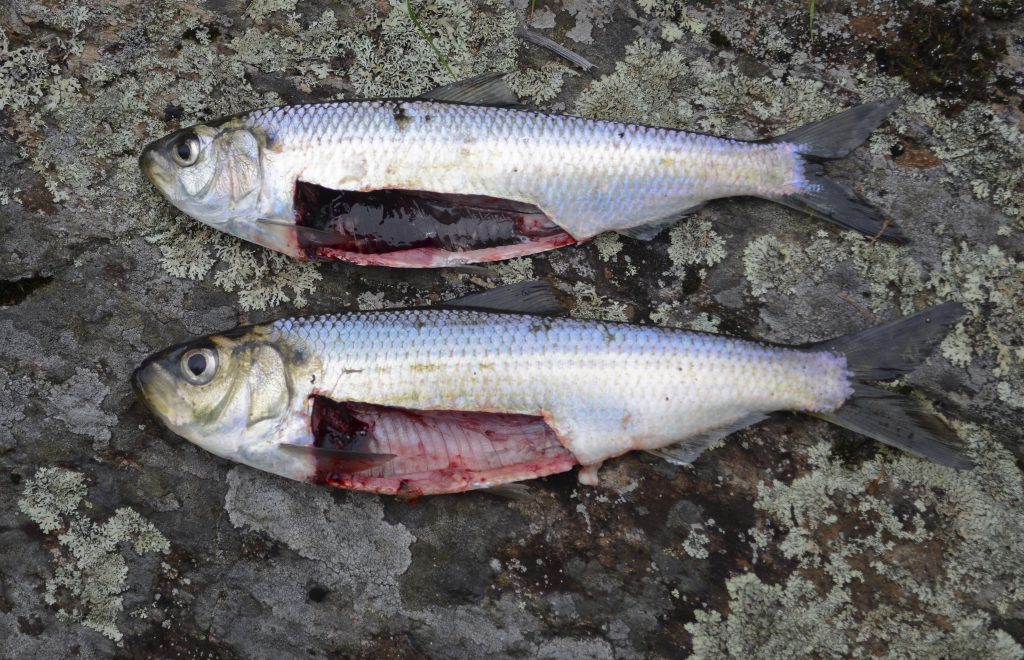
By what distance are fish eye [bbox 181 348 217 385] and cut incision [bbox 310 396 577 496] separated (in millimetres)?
579

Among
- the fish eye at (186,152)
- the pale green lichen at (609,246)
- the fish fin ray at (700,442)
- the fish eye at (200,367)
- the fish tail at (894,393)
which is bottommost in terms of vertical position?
the fish fin ray at (700,442)

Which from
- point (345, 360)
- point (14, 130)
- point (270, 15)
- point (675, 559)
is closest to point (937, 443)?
point (675, 559)

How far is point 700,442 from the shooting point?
401 cm

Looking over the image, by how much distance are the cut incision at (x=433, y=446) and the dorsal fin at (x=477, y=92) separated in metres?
1.83

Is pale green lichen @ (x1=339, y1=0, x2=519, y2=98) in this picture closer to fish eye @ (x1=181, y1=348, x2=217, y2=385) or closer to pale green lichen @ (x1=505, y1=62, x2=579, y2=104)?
pale green lichen @ (x1=505, y1=62, x2=579, y2=104)

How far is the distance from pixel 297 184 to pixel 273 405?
1245 mm

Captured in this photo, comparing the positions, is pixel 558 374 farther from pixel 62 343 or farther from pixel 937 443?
pixel 62 343

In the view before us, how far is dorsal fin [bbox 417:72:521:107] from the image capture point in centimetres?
429

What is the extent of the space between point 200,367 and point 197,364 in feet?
0.07

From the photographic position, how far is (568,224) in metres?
4.24

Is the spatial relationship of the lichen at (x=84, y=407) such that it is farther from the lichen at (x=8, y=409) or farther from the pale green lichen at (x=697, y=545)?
the pale green lichen at (x=697, y=545)

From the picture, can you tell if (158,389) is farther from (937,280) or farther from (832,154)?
(937,280)

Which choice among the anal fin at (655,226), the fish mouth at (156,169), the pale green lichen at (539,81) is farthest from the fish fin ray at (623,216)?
the fish mouth at (156,169)

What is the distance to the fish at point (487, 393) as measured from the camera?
3.84 metres
